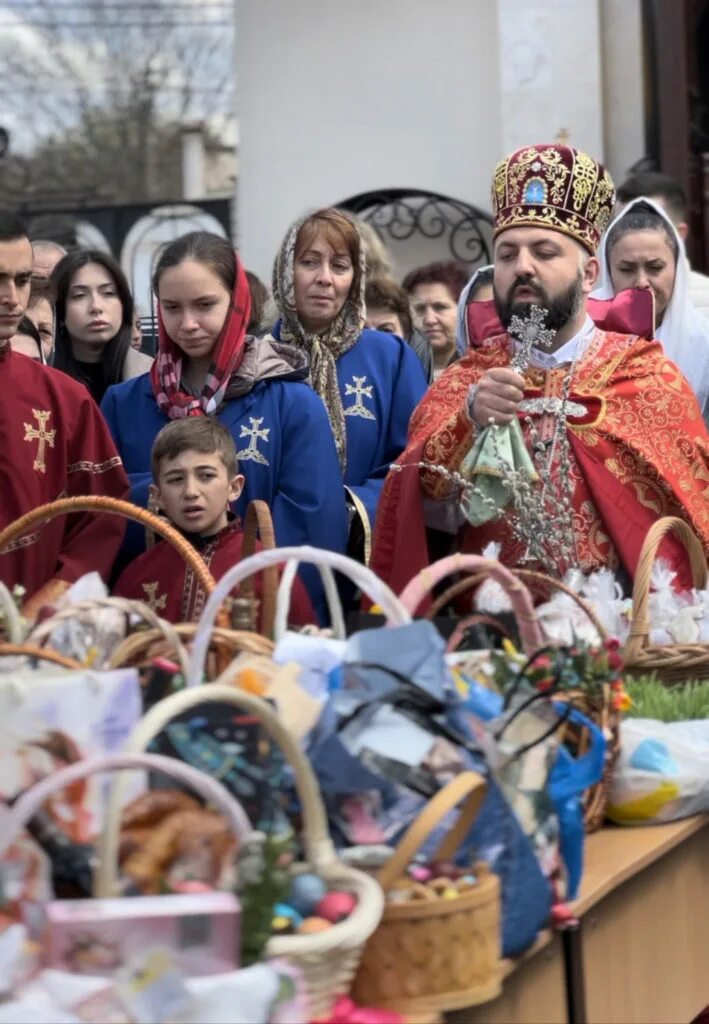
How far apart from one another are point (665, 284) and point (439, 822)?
12.2 ft

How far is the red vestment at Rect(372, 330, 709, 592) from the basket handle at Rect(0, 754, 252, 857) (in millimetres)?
2346

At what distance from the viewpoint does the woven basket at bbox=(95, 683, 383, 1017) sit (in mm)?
2379

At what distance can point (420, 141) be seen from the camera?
1062cm

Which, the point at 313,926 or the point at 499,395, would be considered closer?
the point at 313,926

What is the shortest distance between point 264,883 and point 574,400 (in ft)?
8.63

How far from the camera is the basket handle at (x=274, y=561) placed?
284 cm

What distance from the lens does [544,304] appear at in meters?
4.76

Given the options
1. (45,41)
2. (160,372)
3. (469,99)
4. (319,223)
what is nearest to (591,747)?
(160,372)

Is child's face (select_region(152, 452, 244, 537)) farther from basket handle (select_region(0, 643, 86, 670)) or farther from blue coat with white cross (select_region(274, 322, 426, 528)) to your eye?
basket handle (select_region(0, 643, 86, 670))

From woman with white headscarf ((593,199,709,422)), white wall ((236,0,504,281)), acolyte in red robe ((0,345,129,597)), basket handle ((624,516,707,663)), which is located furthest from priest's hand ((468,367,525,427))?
white wall ((236,0,504,281))

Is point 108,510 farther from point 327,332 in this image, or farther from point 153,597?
point 327,332

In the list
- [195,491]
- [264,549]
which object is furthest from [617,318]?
[264,549]

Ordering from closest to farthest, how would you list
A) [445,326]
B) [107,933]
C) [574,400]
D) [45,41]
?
[107,933], [574,400], [445,326], [45,41]

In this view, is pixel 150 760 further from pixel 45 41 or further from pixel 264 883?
pixel 45 41
